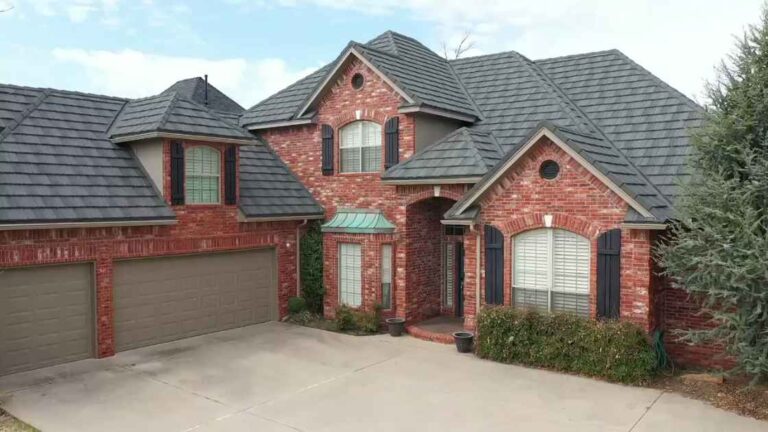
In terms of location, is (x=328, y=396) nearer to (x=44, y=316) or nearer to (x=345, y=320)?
(x=345, y=320)

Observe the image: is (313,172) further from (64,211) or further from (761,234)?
(761,234)

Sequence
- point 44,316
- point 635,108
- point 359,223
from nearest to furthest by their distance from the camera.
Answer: point 44,316
point 635,108
point 359,223

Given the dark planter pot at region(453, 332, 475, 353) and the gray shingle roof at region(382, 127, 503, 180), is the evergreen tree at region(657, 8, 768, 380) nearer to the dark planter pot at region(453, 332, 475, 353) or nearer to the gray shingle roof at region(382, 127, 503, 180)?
the dark planter pot at region(453, 332, 475, 353)

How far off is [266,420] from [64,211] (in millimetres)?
5794

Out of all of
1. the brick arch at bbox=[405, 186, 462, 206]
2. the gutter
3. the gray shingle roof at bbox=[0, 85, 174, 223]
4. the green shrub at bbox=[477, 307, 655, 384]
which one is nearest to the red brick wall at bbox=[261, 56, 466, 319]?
the brick arch at bbox=[405, 186, 462, 206]

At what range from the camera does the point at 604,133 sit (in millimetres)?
13727

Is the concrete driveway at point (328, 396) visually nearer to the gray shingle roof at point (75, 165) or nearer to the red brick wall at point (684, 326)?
the red brick wall at point (684, 326)

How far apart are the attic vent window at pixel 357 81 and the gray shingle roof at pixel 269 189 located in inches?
115

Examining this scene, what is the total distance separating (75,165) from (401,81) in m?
7.60

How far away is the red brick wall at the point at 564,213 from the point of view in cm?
1061

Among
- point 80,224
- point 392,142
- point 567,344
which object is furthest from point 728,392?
point 80,224

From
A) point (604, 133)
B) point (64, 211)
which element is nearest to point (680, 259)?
point (604, 133)

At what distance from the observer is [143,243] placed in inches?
495

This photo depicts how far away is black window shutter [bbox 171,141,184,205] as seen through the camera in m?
13.0
